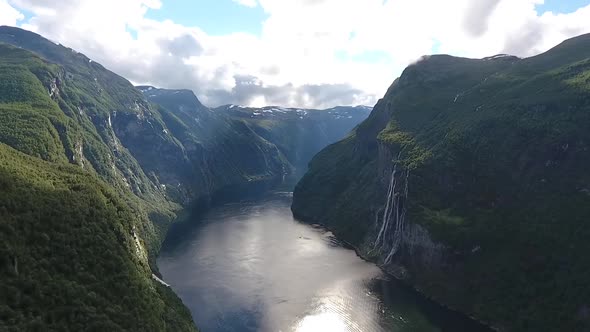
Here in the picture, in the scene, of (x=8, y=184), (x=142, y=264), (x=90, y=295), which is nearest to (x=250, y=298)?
(x=142, y=264)

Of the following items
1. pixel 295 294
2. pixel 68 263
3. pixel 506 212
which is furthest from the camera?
pixel 506 212

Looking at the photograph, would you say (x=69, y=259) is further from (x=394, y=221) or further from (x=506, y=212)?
(x=394, y=221)

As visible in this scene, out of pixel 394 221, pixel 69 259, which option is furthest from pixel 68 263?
pixel 394 221

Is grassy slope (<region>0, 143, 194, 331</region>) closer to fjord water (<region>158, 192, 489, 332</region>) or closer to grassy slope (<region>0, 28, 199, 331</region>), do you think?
grassy slope (<region>0, 28, 199, 331</region>)

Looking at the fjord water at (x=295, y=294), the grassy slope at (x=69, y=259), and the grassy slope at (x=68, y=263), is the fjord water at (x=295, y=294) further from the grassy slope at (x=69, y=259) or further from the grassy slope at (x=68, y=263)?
the grassy slope at (x=68, y=263)

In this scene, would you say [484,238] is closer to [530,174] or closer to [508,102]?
[530,174]

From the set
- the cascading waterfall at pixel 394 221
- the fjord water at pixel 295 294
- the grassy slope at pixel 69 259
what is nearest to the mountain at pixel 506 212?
the cascading waterfall at pixel 394 221
